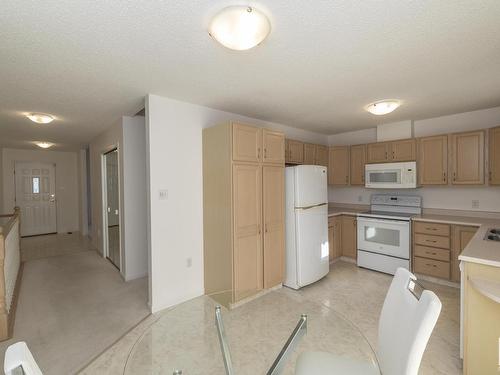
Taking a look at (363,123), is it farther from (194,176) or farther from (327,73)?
(194,176)

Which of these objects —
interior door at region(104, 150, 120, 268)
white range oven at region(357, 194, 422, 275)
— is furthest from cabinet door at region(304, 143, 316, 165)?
interior door at region(104, 150, 120, 268)

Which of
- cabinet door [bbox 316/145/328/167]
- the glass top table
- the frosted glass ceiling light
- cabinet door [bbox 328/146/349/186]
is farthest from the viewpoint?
cabinet door [bbox 328/146/349/186]

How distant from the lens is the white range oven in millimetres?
3575

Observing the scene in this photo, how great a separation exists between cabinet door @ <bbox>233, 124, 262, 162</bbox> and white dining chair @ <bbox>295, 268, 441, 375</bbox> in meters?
1.89

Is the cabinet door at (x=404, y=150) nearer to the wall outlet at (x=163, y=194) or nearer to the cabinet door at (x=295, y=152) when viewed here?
the cabinet door at (x=295, y=152)

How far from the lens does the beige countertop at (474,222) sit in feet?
5.78

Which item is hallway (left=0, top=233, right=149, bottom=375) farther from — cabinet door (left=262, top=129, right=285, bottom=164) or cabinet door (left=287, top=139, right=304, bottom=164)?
cabinet door (left=287, top=139, right=304, bottom=164)

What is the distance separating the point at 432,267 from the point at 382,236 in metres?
0.72

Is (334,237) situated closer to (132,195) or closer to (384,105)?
(384,105)

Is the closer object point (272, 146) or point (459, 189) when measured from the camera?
point (272, 146)

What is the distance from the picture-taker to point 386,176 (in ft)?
13.1

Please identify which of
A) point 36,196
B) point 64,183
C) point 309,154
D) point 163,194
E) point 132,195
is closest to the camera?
point 163,194

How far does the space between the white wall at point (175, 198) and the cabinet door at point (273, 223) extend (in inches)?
32.9

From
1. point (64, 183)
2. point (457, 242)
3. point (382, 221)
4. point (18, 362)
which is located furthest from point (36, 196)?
point (457, 242)
